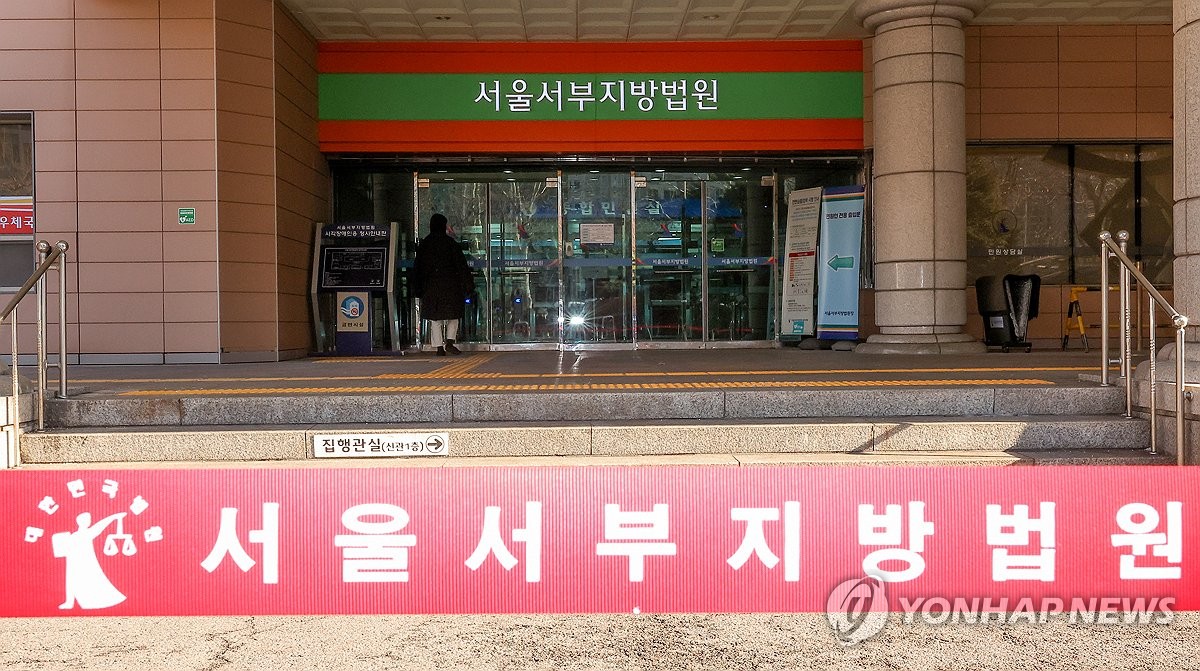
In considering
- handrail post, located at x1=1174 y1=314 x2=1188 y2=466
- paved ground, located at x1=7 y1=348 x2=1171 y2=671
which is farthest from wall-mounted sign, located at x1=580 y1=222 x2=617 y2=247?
paved ground, located at x1=7 y1=348 x2=1171 y2=671

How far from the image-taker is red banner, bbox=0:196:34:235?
10430mm

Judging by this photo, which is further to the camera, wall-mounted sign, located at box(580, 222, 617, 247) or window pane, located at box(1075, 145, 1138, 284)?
wall-mounted sign, located at box(580, 222, 617, 247)

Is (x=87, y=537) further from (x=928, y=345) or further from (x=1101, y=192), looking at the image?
(x=1101, y=192)

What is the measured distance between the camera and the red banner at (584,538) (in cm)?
314

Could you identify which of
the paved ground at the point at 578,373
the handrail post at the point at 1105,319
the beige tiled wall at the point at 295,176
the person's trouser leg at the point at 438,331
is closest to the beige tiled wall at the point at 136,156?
the beige tiled wall at the point at 295,176

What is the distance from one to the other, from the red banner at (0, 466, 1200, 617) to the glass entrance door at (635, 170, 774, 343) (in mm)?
10324

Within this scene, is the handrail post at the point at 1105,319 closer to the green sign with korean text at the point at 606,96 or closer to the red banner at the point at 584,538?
the red banner at the point at 584,538

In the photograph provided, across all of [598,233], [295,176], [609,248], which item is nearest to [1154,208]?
[609,248]

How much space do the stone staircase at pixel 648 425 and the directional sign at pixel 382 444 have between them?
0.04 metres

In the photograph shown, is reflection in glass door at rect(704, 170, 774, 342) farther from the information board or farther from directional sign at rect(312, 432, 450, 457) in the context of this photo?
directional sign at rect(312, 432, 450, 457)

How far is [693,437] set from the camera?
5.49 m

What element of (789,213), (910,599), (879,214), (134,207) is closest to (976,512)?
(910,599)

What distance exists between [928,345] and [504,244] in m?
5.80

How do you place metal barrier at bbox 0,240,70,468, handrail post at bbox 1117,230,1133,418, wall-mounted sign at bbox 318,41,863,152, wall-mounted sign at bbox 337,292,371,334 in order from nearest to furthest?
metal barrier at bbox 0,240,70,468 → handrail post at bbox 1117,230,1133,418 → wall-mounted sign at bbox 337,292,371,334 → wall-mounted sign at bbox 318,41,863,152
